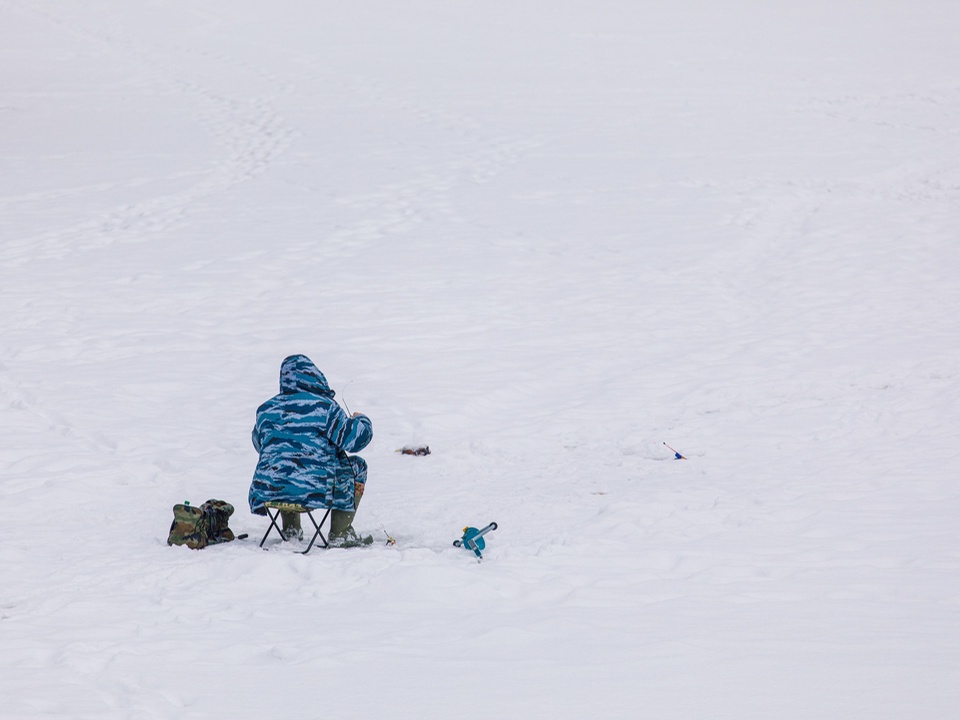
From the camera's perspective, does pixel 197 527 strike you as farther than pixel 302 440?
Yes

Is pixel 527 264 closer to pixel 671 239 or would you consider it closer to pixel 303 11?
pixel 671 239

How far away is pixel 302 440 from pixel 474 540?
1027 millimetres

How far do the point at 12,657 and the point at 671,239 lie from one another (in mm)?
9820

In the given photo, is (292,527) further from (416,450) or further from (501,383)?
(501,383)

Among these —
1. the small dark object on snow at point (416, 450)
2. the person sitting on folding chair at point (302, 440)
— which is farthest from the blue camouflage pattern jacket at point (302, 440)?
the small dark object on snow at point (416, 450)

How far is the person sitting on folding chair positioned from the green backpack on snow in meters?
0.32

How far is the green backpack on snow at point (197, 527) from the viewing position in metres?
5.48

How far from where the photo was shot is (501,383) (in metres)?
8.51

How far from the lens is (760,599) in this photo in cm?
459

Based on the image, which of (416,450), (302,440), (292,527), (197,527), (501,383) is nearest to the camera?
(302,440)

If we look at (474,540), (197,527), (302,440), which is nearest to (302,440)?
(302,440)

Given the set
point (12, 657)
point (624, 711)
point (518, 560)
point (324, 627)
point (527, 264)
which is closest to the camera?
point (624, 711)

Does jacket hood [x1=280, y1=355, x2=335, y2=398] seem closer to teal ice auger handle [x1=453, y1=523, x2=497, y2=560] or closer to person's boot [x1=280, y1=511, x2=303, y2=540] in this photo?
person's boot [x1=280, y1=511, x2=303, y2=540]

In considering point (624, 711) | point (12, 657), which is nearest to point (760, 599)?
point (624, 711)
